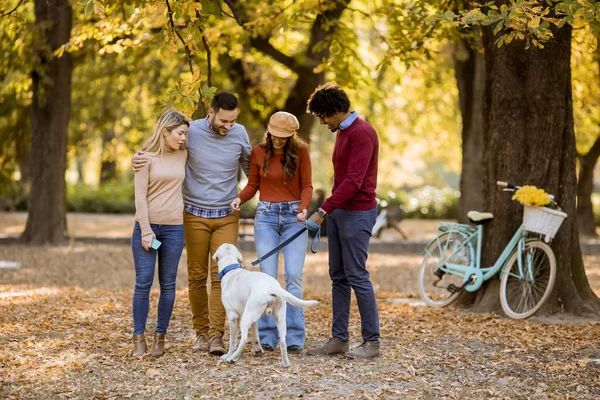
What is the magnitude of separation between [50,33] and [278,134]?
429 inches

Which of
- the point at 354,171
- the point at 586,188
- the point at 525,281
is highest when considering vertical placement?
the point at 354,171

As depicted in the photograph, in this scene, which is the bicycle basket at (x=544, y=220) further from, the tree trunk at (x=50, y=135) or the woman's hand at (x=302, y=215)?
the tree trunk at (x=50, y=135)

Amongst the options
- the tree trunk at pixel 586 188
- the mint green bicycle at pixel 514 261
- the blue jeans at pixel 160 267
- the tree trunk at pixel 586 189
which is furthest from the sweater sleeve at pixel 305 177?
the tree trunk at pixel 586 188

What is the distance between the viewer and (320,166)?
45500 mm

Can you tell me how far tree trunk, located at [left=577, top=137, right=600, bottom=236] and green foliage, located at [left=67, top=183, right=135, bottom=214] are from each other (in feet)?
47.0

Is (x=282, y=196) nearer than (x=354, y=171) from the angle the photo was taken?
No

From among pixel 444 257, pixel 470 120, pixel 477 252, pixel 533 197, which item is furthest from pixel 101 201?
pixel 533 197

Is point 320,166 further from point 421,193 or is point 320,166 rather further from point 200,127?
point 200,127

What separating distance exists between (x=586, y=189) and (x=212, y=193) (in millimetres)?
15963

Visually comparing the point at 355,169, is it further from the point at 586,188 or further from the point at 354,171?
the point at 586,188

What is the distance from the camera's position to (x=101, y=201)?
28.0 m

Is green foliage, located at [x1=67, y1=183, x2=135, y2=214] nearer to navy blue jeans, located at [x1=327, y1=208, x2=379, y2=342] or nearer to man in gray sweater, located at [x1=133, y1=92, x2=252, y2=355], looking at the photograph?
man in gray sweater, located at [x1=133, y1=92, x2=252, y2=355]

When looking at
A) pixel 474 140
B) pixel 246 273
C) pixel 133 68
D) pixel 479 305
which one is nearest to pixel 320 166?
pixel 133 68

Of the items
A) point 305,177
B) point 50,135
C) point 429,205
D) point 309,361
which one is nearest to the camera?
point 309,361
